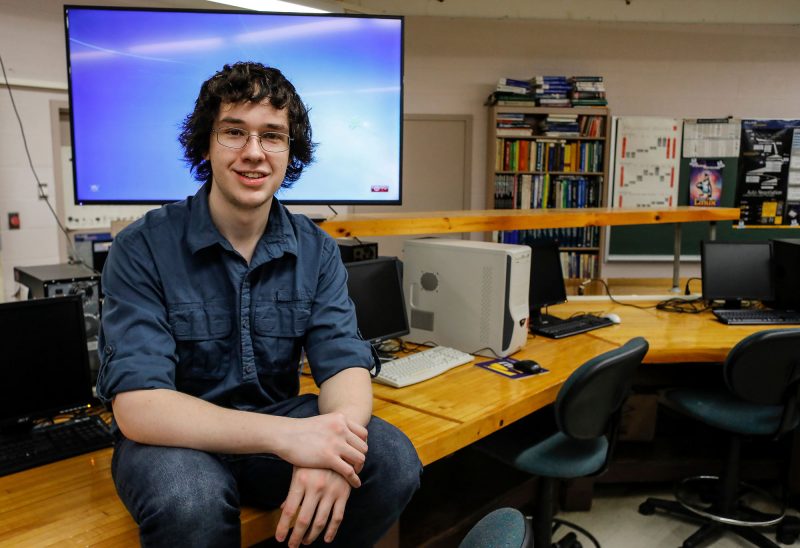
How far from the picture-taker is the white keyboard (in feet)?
6.41

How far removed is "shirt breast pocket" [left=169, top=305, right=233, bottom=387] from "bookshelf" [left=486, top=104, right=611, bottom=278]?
4094 mm

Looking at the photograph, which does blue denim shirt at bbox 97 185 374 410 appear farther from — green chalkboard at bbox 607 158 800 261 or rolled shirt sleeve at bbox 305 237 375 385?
green chalkboard at bbox 607 158 800 261

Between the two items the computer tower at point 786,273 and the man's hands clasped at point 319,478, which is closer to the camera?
the man's hands clasped at point 319,478

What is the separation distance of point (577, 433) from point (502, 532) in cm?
134

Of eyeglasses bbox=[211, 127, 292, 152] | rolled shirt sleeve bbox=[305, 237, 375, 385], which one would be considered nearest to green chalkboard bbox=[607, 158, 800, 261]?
rolled shirt sleeve bbox=[305, 237, 375, 385]

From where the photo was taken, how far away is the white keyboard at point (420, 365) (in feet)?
6.41

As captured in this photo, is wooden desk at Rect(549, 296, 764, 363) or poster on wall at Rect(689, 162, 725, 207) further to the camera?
poster on wall at Rect(689, 162, 725, 207)

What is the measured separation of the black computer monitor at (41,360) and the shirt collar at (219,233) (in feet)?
1.62

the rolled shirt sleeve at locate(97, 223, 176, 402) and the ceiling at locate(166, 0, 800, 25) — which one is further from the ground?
the ceiling at locate(166, 0, 800, 25)

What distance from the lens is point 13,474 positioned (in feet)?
4.45

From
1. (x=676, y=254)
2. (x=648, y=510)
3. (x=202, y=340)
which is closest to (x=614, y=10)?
(x=676, y=254)

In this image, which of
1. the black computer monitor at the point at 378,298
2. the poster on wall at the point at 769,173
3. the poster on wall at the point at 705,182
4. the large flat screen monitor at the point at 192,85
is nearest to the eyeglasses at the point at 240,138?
the large flat screen monitor at the point at 192,85

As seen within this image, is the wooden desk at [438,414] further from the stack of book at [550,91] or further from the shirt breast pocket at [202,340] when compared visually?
the stack of book at [550,91]

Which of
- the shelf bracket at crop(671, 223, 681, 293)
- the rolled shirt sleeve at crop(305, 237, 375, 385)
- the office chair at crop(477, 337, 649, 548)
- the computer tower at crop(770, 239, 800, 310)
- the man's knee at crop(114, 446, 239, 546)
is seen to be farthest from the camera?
the shelf bracket at crop(671, 223, 681, 293)
